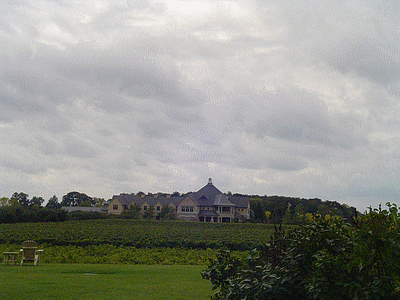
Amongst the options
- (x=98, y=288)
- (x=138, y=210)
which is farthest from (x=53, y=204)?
(x=98, y=288)

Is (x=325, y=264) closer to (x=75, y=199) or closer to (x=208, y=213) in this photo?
(x=208, y=213)

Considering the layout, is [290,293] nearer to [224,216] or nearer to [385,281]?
[385,281]

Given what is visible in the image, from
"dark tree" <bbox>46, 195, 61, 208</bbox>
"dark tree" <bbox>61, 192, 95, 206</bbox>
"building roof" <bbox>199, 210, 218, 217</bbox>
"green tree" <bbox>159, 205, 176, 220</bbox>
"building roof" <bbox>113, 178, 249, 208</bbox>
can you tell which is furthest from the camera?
"dark tree" <bbox>61, 192, 95, 206</bbox>

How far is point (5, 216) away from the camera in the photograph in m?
50.2

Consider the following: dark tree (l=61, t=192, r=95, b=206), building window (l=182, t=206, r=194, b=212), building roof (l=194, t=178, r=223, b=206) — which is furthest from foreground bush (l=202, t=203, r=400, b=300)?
Answer: dark tree (l=61, t=192, r=95, b=206)

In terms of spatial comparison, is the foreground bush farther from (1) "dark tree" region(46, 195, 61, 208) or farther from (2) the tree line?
(1) "dark tree" region(46, 195, 61, 208)

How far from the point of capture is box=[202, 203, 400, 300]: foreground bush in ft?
12.6

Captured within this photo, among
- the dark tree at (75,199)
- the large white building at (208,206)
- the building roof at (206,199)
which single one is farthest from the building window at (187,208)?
the dark tree at (75,199)

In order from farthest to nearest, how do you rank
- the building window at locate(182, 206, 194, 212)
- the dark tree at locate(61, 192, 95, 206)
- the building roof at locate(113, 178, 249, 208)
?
the dark tree at locate(61, 192, 95, 206) < the building roof at locate(113, 178, 249, 208) < the building window at locate(182, 206, 194, 212)

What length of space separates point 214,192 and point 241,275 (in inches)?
2927

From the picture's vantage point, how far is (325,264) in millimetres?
4223

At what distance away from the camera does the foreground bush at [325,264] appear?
3844 millimetres

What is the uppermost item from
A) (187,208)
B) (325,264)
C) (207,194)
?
(207,194)

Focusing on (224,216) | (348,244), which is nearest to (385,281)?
(348,244)
